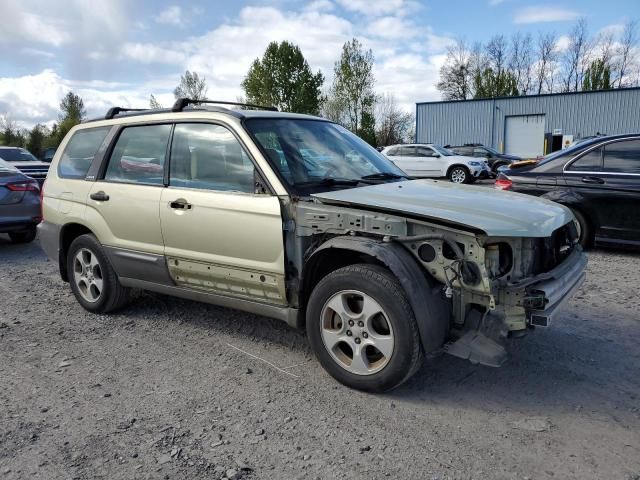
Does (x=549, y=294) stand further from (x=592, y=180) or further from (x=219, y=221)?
(x=592, y=180)

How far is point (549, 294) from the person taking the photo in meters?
3.08

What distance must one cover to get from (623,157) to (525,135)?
31.6 m

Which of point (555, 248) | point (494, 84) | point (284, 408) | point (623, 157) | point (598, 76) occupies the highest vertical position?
point (598, 76)

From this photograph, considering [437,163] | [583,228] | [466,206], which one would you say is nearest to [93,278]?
[466,206]

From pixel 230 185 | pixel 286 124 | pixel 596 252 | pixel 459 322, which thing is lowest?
pixel 596 252

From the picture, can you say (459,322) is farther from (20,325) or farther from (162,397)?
(20,325)

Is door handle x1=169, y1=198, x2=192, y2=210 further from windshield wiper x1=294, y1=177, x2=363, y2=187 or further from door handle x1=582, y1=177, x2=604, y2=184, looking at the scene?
door handle x1=582, y1=177, x2=604, y2=184

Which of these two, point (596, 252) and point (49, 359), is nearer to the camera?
point (49, 359)

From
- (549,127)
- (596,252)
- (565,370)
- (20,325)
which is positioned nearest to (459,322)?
(565,370)

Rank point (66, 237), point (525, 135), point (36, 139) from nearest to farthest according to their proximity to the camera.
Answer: point (66, 237) → point (525, 135) → point (36, 139)

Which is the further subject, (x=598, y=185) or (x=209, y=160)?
(x=598, y=185)

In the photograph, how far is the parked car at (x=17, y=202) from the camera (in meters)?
8.34

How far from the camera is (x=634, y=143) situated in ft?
23.4

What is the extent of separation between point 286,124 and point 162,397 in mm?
2218
